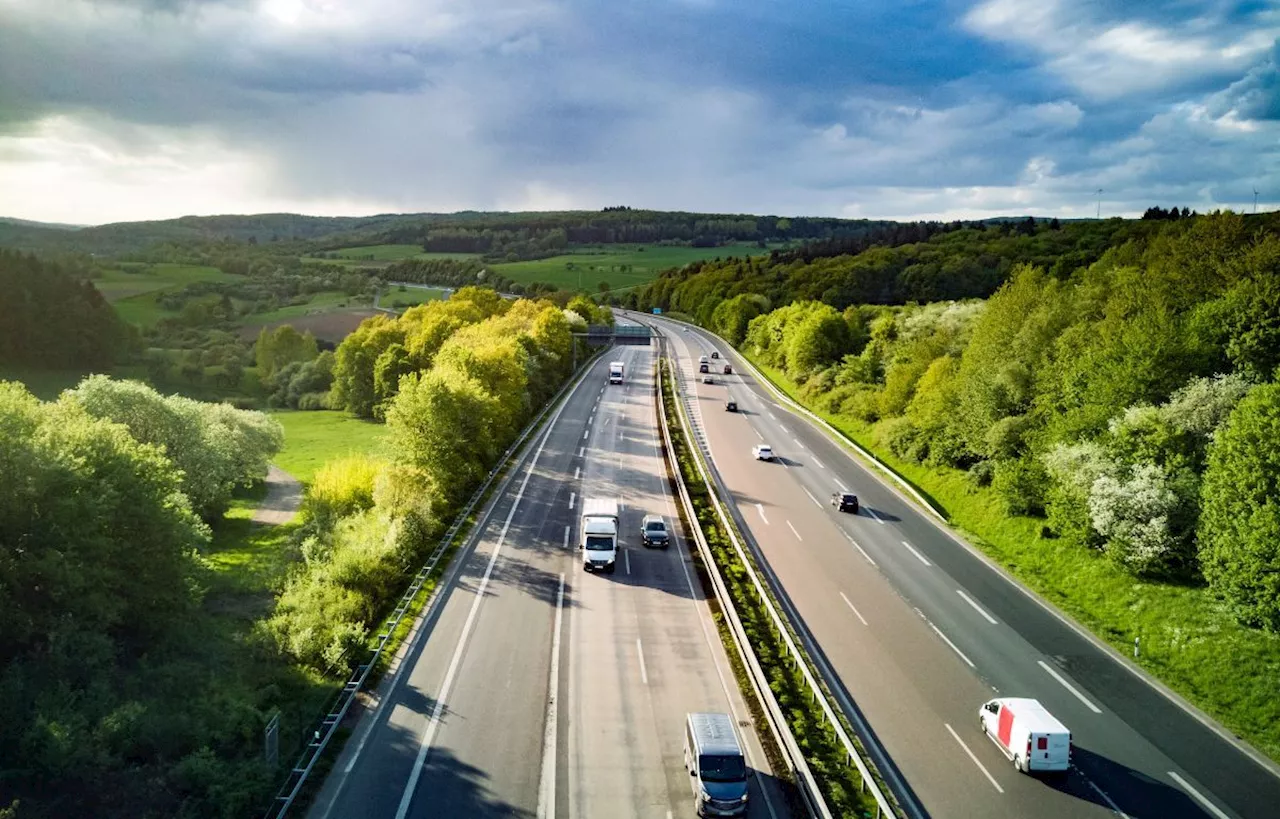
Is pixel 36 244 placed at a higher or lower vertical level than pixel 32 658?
higher

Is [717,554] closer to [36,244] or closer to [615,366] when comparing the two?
[615,366]

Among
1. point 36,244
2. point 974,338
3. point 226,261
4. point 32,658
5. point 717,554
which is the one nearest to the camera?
point 32,658

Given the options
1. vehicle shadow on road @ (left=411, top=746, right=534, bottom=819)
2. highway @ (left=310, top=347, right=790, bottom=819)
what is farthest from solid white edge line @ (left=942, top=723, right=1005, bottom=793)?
vehicle shadow on road @ (left=411, top=746, right=534, bottom=819)

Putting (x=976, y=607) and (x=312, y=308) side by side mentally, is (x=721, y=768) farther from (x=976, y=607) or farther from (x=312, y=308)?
(x=312, y=308)

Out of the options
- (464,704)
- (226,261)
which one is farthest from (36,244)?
(464,704)

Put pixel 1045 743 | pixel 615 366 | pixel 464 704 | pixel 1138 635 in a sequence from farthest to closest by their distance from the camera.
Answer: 1. pixel 615 366
2. pixel 1138 635
3. pixel 464 704
4. pixel 1045 743

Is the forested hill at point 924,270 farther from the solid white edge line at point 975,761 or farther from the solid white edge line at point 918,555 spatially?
the solid white edge line at point 975,761

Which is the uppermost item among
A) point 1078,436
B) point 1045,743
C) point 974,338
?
point 974,338

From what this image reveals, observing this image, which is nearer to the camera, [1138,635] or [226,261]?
[1138,635]
